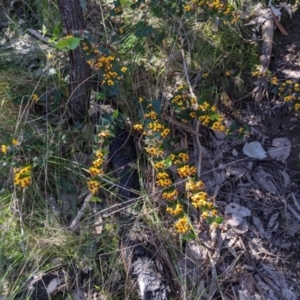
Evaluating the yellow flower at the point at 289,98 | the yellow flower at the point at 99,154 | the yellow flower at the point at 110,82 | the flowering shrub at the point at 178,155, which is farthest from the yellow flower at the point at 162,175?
the yellow flower at the point at 289,98

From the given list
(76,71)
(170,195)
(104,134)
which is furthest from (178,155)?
(76,71)

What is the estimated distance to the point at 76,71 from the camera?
1735mm

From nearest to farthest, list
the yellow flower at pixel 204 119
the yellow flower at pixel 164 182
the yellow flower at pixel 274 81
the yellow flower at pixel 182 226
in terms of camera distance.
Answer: the yellow flower at pixel 182 226 < the yellow flower at pixel 164 182 < the yellow flower at pixel 204 119 < the yellow flower at pixel 274 81

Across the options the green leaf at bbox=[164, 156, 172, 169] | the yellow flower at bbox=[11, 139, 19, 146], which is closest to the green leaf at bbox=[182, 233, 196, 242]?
the green leaf at bbox=[164, 156, 172, 169]

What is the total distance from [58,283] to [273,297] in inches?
28.8

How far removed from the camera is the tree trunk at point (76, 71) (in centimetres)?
157

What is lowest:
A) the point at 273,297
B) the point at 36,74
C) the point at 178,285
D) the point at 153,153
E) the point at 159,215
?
the point at 273,297

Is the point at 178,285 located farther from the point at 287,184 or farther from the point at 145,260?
the point at 287,184

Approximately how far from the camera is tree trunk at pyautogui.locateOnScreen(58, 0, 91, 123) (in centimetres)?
157

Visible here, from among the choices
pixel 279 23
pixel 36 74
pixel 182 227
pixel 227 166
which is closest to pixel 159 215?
pixel 182 227

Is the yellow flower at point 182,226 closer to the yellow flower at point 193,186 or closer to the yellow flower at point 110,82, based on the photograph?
the yellow flower at point 193,186

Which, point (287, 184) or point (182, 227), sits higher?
point (182, 227)

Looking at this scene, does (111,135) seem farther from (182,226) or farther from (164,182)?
(182,226)

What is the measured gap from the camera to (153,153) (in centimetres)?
165
